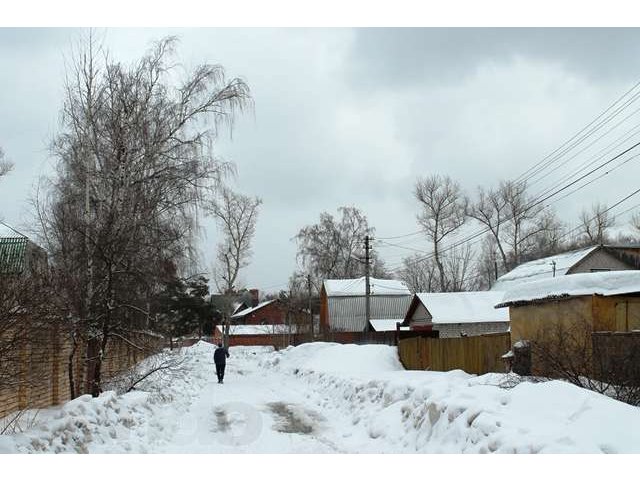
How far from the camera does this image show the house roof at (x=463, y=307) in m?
36.2

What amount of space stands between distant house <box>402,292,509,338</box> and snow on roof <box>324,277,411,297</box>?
22611 millimetres

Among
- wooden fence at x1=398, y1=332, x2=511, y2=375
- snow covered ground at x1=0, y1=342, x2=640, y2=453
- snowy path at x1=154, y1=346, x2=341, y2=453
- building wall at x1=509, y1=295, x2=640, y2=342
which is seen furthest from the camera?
wooden fence at x1=398, y1=332, x2=511, y2=375

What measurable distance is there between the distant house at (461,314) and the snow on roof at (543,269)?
2642 mm

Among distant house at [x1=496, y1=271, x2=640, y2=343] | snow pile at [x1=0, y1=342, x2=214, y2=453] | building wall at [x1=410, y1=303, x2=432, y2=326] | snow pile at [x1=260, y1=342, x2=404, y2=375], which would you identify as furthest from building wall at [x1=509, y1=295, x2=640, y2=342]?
building wall at [x1=410, y1=303, x2=432, y2=326]

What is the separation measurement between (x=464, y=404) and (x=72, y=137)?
14.5 m

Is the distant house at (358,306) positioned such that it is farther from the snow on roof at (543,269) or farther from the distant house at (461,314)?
the distant house at (461,314)

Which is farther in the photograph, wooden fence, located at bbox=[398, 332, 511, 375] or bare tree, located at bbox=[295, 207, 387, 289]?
bare tree, located at bbox=[295, 207, 387, 289]

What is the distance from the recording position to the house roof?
36188 mm

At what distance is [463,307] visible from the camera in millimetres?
37438

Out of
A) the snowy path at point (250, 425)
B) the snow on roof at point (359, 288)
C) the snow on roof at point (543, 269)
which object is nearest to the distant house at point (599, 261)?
the snow on roof at point (543, 269)

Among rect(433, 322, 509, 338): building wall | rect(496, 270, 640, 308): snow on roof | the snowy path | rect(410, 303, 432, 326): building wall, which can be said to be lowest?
the snowy path

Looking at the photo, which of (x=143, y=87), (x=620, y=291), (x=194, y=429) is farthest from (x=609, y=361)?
(x=143, y=87)

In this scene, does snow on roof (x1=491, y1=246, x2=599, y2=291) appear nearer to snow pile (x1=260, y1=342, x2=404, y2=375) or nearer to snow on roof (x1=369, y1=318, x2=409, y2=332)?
snow on roof (x1=369, y1=318, x2=409, y2=332)

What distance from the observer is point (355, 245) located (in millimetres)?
78375
